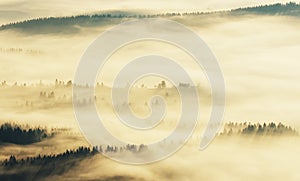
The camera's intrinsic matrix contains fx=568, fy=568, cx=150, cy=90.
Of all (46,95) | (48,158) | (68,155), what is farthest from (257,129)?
(46,95)

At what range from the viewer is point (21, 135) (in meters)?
123

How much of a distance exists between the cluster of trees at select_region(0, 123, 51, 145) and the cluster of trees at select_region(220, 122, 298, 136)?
131ft

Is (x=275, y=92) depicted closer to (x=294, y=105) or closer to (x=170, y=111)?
(x=294, y=105)

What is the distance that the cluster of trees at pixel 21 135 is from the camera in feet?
392

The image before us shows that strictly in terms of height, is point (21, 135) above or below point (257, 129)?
above

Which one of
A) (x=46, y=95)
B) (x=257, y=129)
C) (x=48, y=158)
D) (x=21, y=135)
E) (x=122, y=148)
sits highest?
(x=122, y=148)

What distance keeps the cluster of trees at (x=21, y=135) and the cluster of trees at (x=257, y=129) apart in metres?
40.0

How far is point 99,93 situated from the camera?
17438cm

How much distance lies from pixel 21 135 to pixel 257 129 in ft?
174

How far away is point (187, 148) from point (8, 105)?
65678 millimetres

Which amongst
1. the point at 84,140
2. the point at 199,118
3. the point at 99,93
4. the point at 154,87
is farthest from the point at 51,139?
the point at 154,87

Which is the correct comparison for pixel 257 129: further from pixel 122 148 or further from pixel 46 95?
pixel 46 95

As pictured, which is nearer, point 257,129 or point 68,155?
point 68,155

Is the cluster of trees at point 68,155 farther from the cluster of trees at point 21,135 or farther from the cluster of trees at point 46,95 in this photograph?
the cluster of trees at point 46,95
